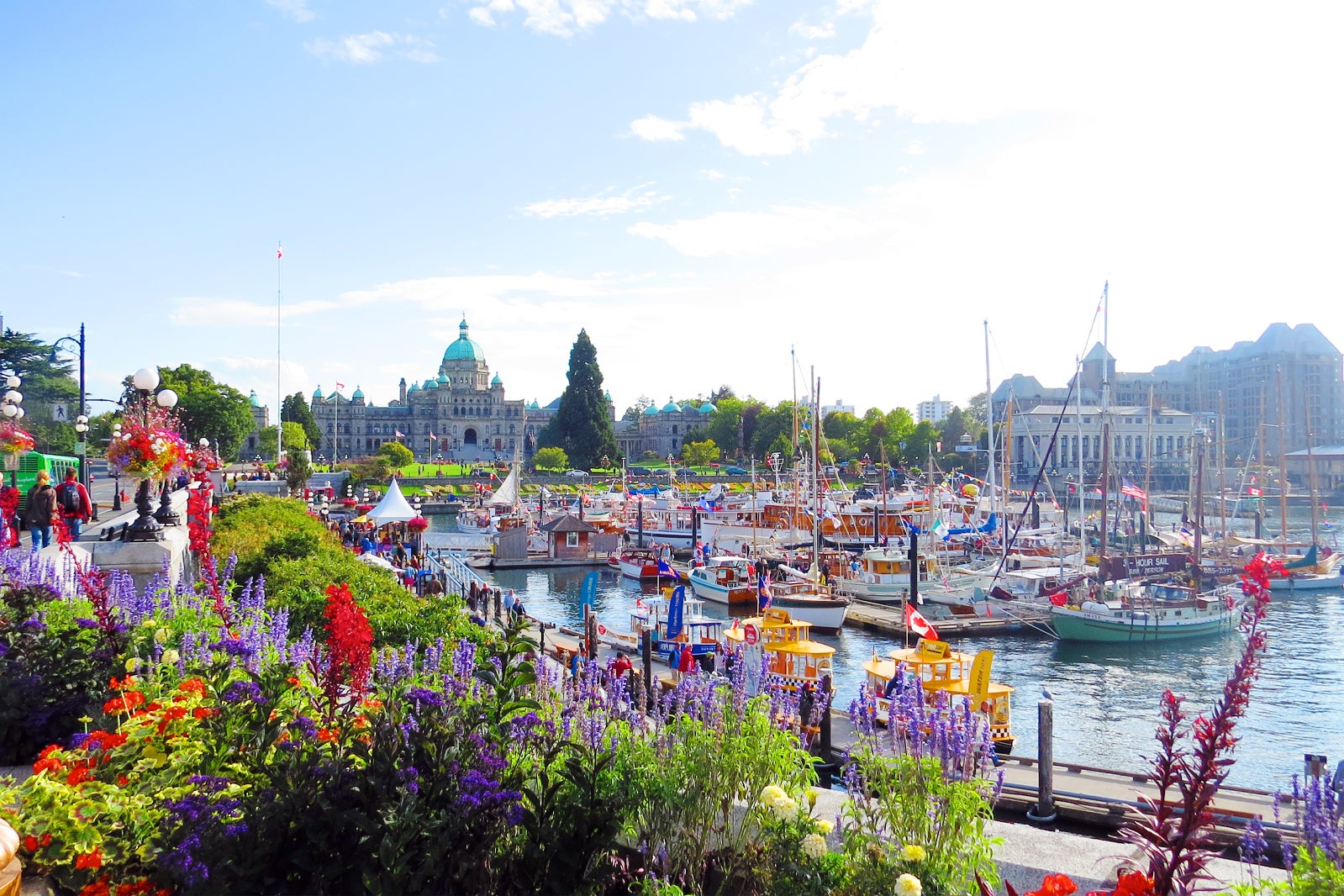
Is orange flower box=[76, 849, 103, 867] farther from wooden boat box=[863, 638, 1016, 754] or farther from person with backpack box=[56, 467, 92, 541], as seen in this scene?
person with backpack box=[56, 467, 92, 541]

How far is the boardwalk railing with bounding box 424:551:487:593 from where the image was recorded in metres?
27.0

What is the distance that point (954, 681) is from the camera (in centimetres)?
1512

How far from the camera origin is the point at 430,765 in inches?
167

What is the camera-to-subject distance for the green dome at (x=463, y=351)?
149500mm

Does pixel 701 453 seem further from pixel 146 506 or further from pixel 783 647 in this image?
pixel 146 506

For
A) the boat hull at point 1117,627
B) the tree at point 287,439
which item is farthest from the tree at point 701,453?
the boat hull at point 1117,627

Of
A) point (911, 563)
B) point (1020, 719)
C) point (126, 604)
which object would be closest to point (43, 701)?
point (126, 604)

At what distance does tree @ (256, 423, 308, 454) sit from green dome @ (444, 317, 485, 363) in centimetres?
3968

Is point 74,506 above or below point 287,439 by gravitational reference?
below

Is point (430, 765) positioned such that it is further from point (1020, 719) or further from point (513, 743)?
point (1020, 719)

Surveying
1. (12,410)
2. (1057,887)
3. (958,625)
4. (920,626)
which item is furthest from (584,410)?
(1057,887)

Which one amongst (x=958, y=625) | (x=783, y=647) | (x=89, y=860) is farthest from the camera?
(x=958, y=625)

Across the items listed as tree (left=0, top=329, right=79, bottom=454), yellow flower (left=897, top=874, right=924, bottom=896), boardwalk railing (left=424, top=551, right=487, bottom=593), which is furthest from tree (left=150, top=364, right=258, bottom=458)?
yellow flower (left=897, top=874, right=924, bottom=896)

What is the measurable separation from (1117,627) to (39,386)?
46.6m
